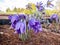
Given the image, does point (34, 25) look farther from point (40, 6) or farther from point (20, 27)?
point (40, 6)

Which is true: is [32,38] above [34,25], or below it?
below

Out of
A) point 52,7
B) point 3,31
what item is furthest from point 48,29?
point 3,31

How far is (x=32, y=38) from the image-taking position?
5.54ft

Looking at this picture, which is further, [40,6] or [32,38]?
[40,6]

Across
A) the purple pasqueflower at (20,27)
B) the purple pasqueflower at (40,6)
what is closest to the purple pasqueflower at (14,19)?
the purple pasqueflower at (20,27)

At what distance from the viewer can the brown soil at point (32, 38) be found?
5.41 feet

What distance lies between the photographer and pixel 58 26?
1.79 meters

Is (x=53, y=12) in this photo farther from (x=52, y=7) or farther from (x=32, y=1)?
(x=32, y=1)

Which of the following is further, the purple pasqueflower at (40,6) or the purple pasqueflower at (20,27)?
the purple pasqueflower at (40,6)

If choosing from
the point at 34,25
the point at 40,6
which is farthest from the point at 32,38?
the point at 40,6

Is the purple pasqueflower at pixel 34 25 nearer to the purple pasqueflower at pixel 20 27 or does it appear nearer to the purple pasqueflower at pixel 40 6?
the purple pasqueflower at pixel 20 27

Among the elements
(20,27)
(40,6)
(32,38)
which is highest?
(40,6)

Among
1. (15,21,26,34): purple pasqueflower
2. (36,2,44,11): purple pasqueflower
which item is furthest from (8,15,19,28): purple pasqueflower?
(36,2,44,11): purple pasqueflower

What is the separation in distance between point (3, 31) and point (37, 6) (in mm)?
387
